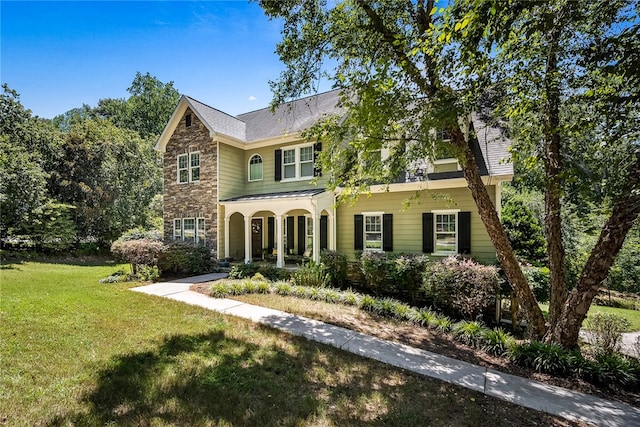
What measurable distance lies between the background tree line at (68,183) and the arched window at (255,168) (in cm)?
1023

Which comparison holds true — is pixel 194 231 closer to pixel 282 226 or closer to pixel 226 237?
pixel 226 237

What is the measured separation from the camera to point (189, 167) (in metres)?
14.8

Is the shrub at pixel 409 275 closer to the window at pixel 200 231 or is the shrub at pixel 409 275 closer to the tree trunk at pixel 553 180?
the tree trunk at pixel 553 180

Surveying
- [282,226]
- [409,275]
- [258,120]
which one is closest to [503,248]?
[409,275]

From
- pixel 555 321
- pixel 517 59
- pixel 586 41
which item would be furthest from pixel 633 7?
pixel 555 321

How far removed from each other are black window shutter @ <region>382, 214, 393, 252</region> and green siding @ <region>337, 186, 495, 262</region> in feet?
0.49

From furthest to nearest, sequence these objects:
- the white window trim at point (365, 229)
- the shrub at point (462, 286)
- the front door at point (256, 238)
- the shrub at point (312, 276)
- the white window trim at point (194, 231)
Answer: the front door at point (256, 238) < the white window trim at point (194, 231) < the white window trim at point (365, 229) < the shrub at point (312, 276) < the shrub at point (462, 286)

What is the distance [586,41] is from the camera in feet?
17.3

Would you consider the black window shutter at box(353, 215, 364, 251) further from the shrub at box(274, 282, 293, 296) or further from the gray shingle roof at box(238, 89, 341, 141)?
the gray shingle roof at box(238, 89, 341, 141)

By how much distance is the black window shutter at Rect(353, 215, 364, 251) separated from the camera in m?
12.2

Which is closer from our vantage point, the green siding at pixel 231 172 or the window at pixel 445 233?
the window at pixel 445 233

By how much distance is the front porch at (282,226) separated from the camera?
38.1 feet

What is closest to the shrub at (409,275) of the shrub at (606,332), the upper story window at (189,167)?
the shrub at (606,332)

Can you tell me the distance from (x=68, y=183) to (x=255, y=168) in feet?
38.6
